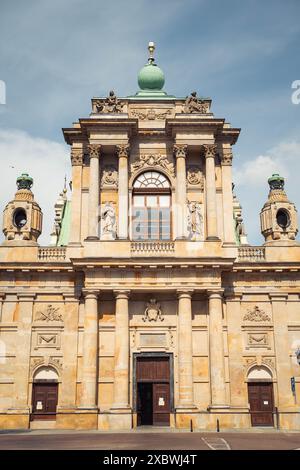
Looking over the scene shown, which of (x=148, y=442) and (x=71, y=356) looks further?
(x=71, y=356)

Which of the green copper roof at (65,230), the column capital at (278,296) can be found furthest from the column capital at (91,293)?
the green copper roof at (65,230)

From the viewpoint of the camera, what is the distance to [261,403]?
29.5m

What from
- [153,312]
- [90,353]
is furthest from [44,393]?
[153,312]

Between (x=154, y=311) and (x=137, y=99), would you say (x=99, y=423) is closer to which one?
(x=154, y=311)

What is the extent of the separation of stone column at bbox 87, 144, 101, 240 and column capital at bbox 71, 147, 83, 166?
116 centimetres

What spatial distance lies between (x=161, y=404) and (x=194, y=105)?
17.6m

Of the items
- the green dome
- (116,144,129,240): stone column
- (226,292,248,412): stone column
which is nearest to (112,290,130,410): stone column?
(116,144,129,240): stone column

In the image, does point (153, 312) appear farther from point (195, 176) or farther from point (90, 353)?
point (195, 176)

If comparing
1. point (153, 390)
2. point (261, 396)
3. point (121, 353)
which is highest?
point (121, 353)

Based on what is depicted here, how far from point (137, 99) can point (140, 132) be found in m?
2.38

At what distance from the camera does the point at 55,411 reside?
29.1 metres

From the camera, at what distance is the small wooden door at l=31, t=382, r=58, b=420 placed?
29.1m

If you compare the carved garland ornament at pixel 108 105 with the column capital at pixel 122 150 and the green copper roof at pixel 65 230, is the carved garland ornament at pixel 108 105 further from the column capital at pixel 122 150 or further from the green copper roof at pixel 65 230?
the green copper roof at pixel 65 230
